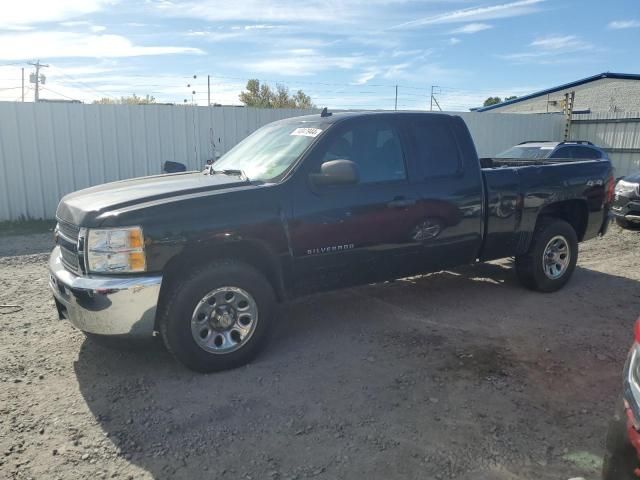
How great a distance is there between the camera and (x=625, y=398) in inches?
84.8

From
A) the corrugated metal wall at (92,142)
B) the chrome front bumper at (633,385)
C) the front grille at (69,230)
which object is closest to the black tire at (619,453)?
the chrome front bumper at (633,385)

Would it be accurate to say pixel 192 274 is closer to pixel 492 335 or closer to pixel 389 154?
pixel 389 154

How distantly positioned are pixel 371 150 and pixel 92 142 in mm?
8669

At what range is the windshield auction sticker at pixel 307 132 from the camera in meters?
4.56

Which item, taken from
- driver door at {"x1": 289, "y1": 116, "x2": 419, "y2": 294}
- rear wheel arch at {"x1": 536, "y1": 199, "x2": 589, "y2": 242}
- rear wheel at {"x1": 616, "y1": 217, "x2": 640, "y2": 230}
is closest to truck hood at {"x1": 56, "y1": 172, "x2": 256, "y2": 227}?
driver door at {"x1": 289, "y1": 116, "x2": 419, "y2": 294}

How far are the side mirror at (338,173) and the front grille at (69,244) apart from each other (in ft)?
6.05

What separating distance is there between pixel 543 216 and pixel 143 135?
9062 mm

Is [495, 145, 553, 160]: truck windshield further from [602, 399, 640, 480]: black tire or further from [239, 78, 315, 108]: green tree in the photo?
[239, 78, 315, 108]: green tree

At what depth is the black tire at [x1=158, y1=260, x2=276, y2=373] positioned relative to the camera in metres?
3.80

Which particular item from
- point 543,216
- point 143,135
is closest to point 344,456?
point 543,216

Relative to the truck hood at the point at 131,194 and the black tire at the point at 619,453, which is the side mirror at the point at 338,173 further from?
the black tire at the point at 619,453

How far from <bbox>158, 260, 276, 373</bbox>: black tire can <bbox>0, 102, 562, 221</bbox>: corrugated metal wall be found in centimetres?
870

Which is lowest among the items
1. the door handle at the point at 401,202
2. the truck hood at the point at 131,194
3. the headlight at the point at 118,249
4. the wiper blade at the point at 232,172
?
the headlight at the point at 118,249

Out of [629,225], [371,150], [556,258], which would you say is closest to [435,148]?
[371,150]
